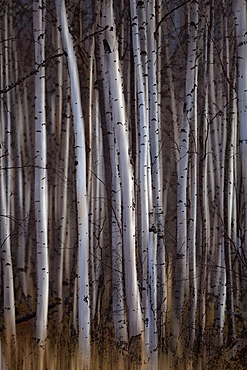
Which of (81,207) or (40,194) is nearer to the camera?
(81,207)

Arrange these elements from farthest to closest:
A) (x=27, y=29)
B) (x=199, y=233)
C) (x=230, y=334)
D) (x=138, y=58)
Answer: (x=27, y=29) → (x=199, y=233) → (x=230, y=334) → (x=138, y=58)

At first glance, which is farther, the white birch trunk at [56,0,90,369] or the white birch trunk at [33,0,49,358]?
the white birch trunk at [33,0,49,358]

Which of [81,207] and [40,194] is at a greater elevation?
[40,194]

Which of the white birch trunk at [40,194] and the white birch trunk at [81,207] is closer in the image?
the white birch trunk at [81,207]

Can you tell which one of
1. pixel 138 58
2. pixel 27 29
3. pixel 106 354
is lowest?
pixel 106 354

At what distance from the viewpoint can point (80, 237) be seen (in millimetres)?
5754

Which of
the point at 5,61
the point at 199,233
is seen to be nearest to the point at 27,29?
the point at 5,61

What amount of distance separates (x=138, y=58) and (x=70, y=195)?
6656 millimetres

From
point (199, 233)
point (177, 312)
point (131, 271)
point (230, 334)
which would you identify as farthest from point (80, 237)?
point (199, 233)

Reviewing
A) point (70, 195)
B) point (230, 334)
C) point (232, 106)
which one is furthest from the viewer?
point (70, 195)

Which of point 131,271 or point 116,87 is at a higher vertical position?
point 116,87

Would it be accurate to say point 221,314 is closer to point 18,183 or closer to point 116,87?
point 116,87

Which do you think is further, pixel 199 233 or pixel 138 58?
pixel 199 233

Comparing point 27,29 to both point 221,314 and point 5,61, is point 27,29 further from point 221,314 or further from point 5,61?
point 221,314
